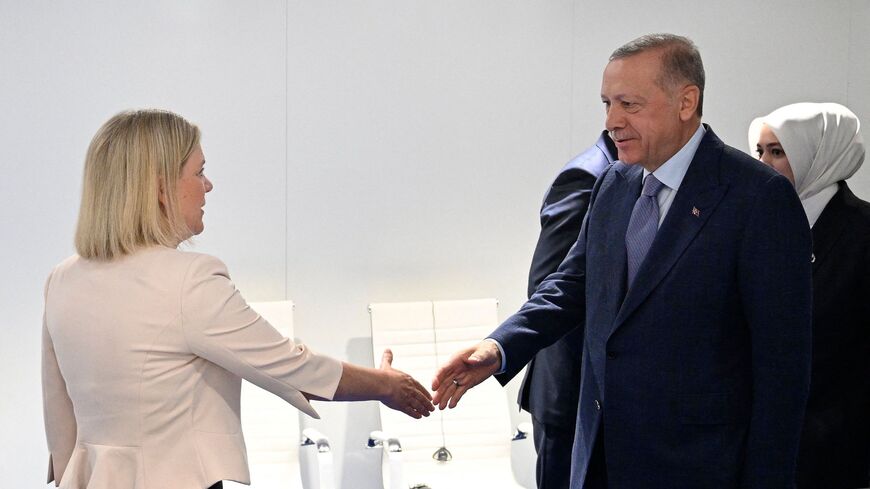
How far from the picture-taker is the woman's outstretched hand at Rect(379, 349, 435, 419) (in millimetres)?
2543

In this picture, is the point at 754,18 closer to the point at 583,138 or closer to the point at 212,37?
the point at 583,138

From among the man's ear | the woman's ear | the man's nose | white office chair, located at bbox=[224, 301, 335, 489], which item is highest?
the man's ear

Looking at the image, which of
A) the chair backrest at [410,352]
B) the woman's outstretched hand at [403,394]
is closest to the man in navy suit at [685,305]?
the woman's outstretched hand at [403,394]

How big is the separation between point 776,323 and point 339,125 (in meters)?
3.20

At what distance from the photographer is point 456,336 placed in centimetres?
477

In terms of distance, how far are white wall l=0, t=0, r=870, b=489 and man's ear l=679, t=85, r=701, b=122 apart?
2.82 meters

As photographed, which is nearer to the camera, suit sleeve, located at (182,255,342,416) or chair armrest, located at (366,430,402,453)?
suit sleeve, located at (182,255,342,416)

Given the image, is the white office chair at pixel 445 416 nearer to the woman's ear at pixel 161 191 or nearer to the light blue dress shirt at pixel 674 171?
the light blue dress shirt at pixel 674 171

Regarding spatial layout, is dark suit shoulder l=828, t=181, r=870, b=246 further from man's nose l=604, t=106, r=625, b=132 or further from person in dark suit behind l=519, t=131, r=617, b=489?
man's nose l=604, t=106, r=625, b=132

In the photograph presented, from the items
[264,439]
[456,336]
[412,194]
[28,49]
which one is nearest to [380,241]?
[412,194]

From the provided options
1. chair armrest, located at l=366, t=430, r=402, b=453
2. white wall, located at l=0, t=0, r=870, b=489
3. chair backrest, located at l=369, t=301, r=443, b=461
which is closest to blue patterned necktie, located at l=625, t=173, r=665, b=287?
chair armrest, located at l=366, t=430, r=402, b=453

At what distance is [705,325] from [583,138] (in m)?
3.19

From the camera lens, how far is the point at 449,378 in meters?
2.59

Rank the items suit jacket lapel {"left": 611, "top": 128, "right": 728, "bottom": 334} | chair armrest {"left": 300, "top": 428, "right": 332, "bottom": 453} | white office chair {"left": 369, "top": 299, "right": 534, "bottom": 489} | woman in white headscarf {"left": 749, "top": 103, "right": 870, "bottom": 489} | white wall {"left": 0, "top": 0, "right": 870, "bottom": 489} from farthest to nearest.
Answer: white wall {"left": 0, "top": 0, "right": 870, "bottom": 489} < white office chair {"left": 369, "top": 299, "right": 534, "bottom": 489} < chair armrest {"left": 300, "top": 428, "right": 332, "bottom": 453} < woman in white headscarf {"left": 749, "top": 103, "right": 870, "bottom": 489} < suit jacket lapel {"left": 611, "top": 128, "right": 728, "bottom": 334}
